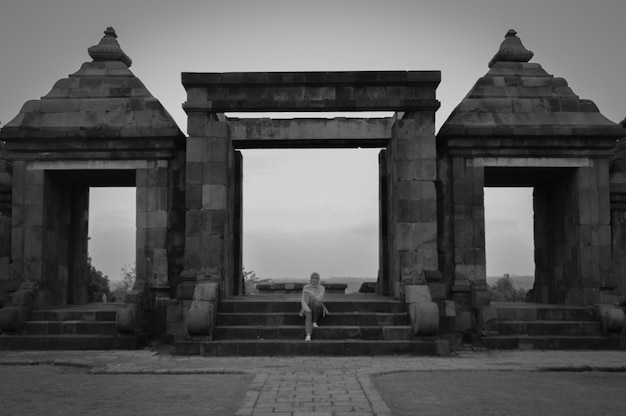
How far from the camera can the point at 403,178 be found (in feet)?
53.9

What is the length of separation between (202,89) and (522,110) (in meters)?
7.72

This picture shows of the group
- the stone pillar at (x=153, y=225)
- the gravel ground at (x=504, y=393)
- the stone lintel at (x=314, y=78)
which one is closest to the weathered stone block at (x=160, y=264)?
the stone pillar at (x=153, y=225)

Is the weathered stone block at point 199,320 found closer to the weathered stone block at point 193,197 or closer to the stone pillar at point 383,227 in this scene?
the weathered stone block at point 193,197

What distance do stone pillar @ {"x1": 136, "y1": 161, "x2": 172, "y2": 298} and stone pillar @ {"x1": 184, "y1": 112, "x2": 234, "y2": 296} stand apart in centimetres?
130

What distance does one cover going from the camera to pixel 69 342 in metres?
16.0

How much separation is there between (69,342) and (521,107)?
38.9ft

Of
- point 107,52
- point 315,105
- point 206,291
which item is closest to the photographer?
point 206,291

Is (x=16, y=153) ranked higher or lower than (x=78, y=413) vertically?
higher

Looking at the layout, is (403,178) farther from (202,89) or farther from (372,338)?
(202,89)

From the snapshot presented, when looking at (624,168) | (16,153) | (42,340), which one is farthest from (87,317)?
(624,168)

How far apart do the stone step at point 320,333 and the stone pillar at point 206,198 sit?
61.1 inches

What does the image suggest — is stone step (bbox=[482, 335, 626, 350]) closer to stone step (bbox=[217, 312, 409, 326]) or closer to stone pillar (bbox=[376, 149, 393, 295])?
stone step (bbox=[217, 312, 409, 326])

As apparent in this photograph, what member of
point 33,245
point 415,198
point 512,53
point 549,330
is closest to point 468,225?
point 415,198

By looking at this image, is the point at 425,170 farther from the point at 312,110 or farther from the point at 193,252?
the point at 193,252
